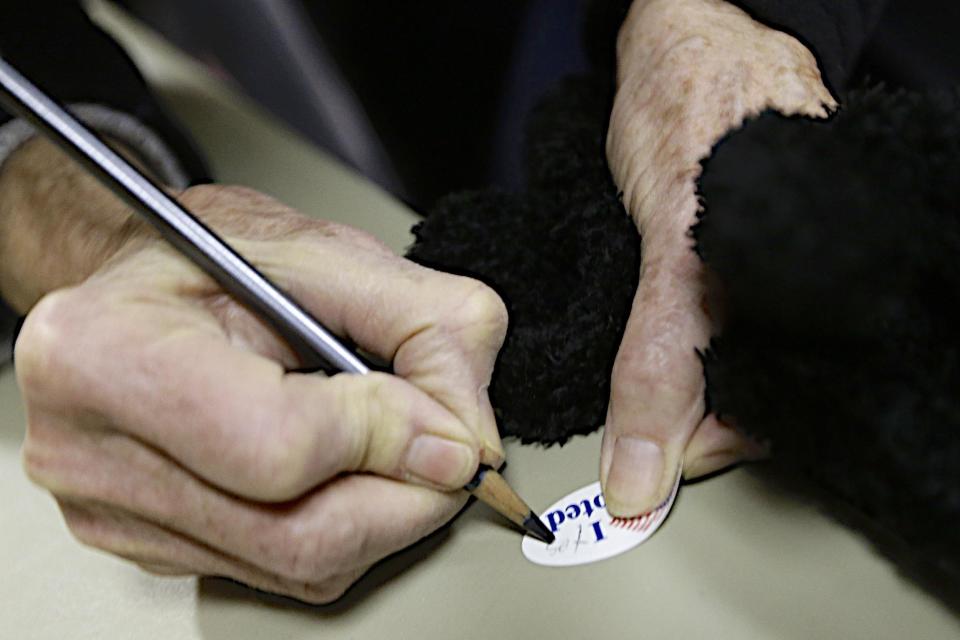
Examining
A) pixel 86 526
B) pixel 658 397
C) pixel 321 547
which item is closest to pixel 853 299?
pixel 658 397

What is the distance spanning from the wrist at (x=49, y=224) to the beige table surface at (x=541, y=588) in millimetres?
129

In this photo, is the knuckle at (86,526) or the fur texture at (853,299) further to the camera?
the knuckle at (86,526)

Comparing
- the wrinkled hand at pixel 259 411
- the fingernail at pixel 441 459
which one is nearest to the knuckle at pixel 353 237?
the wrinkled hand at pixel 259 411

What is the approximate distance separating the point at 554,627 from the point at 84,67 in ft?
1.70

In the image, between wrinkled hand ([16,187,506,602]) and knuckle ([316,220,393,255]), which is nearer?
wrinkled hand ([16,187,506,602])

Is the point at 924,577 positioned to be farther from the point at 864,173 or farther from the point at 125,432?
the point at 125,432

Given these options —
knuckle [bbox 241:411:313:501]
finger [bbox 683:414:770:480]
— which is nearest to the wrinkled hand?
knuckle [bbox 241:411:313:501]

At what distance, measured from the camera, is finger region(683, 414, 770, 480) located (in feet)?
1.44

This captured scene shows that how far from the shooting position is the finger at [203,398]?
352 millimetres

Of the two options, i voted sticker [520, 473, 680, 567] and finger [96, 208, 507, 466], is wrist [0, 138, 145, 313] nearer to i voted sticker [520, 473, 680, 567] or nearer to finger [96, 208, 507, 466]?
finger [96, 208, 507, 466]

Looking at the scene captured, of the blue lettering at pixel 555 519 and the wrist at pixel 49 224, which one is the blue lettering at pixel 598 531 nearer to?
the blue lettering at pixel 555 519

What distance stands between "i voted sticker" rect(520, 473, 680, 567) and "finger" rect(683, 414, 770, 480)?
14 millimetres

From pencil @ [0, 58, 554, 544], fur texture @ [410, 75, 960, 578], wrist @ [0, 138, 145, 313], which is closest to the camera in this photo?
fur texture @ [410, 75, 960, 578]

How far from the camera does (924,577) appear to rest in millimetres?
394
